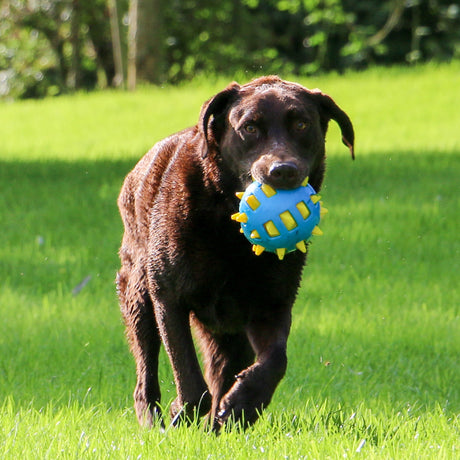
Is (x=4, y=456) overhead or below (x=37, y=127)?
overhead

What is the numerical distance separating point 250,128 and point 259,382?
113 cm

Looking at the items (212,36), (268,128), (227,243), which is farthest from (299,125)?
(212,36)

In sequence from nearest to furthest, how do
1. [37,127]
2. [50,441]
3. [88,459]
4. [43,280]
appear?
[88,459] → [50,441] → [43,280] → [37,127]

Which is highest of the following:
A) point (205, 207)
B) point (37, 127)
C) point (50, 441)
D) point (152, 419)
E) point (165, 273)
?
point (205, 207)

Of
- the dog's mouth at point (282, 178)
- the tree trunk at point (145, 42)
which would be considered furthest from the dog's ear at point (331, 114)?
the tree trunk at point (145, 42)

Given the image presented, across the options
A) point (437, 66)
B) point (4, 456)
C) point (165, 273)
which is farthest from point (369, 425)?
point (437, 66)

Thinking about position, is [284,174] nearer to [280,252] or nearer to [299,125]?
[280,252]

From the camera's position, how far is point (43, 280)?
758 centimetres

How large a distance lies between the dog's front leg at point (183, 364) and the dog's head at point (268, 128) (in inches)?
28.1

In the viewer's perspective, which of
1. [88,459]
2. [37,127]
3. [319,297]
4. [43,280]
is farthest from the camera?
[37,127]

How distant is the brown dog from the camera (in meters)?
4.25

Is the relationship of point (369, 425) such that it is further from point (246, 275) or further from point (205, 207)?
point (205, 207)

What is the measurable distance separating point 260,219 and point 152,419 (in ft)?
3.90

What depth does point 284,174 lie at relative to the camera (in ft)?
12.9
